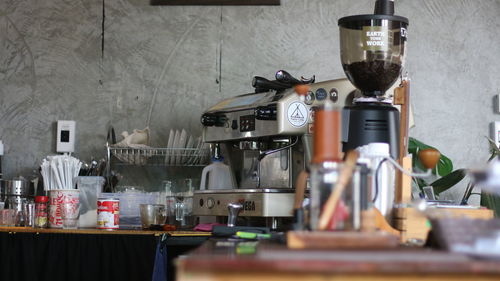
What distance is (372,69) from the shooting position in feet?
8.73

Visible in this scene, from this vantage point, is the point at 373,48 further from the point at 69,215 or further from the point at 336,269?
the point at 69,215

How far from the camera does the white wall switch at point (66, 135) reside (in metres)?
4.31

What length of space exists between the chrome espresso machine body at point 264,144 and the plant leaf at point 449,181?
740mm

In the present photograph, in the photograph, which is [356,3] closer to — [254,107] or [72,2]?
[254,107]

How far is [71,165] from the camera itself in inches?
155

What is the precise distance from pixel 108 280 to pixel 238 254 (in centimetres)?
213

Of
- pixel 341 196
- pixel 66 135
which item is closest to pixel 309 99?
pixel 66 135

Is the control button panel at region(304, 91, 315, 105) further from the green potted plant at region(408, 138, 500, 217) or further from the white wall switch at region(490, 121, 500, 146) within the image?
the white wall switch at region(490, 121, 500, 146)

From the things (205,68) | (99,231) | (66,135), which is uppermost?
(205,68)

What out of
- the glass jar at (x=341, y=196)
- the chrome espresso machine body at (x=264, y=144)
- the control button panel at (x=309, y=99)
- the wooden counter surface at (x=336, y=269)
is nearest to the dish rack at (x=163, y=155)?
the chrome espresso machine body at (x=264, y=144)

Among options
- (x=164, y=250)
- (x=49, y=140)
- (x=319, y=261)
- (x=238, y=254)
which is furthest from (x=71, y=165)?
(x=319, y=261)

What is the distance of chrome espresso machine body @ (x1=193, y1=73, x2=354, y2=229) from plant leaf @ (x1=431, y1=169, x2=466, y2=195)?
74 centimetres

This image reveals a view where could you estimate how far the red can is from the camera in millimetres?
3627

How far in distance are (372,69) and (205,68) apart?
1810 mm
